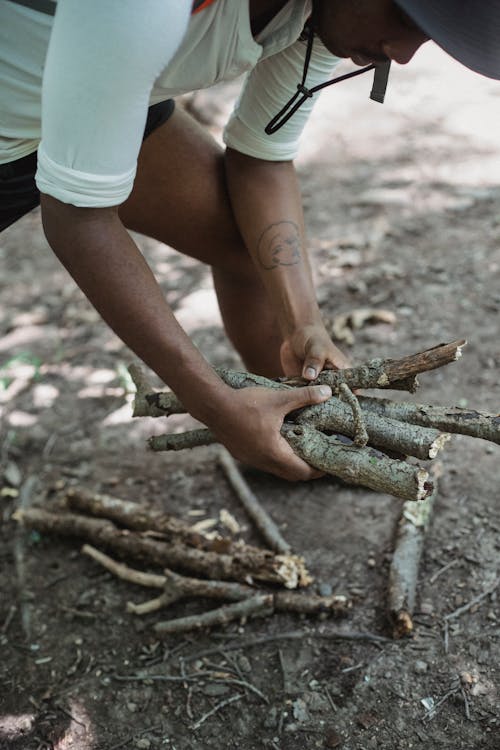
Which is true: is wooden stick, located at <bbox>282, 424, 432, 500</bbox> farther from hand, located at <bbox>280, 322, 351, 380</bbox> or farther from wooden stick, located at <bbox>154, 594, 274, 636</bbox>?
wooden stick, located at <bbox>154, 594, 274, 636</bbox>

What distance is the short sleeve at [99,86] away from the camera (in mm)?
1342

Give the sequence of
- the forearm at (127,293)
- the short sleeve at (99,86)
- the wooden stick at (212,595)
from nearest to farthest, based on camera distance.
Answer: the short sleeve at (99,86) → the forearm at (127,293) → the wooden stick at (212,595)

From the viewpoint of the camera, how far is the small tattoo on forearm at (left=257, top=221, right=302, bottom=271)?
2.40m

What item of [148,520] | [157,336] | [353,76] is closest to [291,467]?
[157,336]

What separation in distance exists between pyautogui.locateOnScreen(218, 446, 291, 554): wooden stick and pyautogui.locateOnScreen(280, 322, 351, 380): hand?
24.0 inches

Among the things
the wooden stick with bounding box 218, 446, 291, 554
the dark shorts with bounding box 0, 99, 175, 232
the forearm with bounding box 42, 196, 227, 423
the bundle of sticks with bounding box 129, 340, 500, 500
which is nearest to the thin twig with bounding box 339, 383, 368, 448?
the bundle of sticks with bounding box 129, 340, 500, 500

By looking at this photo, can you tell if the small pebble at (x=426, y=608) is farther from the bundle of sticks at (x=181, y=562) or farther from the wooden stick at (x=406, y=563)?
the bundle of sticks at (x=181, y=562)

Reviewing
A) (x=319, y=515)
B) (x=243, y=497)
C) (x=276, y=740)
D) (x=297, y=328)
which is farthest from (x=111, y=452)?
(x=276, y=740)

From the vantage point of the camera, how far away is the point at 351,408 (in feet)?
6.53

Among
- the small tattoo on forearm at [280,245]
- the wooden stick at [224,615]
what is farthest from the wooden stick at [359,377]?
the wooden stick at [224,615]

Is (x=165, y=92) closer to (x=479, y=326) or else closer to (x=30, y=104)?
(x=30, y=104)

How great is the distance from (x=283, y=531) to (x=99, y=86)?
5.91ft

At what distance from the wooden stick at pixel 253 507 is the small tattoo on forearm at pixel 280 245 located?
93cm

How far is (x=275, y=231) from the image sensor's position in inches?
95.0
